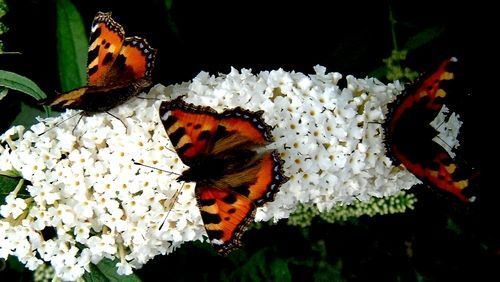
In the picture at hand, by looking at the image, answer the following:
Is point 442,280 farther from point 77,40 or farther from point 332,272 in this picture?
point 77,40

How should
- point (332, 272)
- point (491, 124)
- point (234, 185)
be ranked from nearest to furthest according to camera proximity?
point (234, 185) → point (491, 124) → point (332, 272)

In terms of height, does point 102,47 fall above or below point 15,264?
above

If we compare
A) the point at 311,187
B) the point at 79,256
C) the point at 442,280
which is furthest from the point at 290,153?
the point at 442,280

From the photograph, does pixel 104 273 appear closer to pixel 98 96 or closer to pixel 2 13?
pixel 98 96

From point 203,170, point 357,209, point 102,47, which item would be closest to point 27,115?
point 102,47

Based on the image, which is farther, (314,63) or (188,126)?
(314,63)
